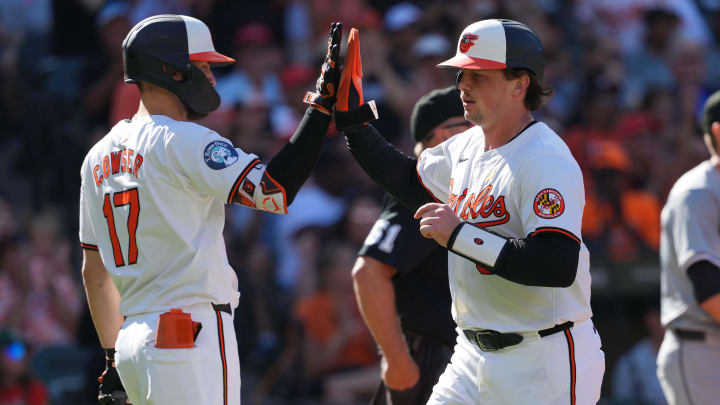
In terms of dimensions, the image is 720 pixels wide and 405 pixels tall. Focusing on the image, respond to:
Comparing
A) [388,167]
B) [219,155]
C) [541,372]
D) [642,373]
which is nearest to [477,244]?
[541,372]

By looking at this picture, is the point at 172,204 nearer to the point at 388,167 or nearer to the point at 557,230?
A: the point at 388,167

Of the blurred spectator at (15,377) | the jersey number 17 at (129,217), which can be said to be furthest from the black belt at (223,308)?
the blurred spectator at (15,377)

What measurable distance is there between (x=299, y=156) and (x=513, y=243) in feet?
2.90

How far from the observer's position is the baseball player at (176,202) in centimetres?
379

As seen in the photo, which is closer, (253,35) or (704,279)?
(704,279)

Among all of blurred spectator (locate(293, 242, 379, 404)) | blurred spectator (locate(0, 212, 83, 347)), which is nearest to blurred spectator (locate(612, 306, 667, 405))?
blurred spectator (locate(293, 242, 379, 404))

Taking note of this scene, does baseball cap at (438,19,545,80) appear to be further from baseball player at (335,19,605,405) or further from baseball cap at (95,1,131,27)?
baseball cap at (95,1,131,27)

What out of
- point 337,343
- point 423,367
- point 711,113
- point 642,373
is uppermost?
point 711,113

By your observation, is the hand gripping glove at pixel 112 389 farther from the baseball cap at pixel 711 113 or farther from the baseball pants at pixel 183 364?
the baseball cap at pixel 711 113

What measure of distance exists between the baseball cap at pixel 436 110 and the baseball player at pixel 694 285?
1137mm

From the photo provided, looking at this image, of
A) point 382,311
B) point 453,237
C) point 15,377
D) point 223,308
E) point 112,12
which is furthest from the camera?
point 112,12

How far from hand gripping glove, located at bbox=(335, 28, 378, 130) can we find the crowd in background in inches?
163

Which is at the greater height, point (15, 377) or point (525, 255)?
point (525, 255)

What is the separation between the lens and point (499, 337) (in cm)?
373
